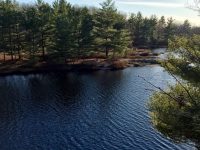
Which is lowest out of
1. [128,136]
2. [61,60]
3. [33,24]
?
[128,136]

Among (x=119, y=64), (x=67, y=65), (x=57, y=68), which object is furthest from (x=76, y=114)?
(x=119, y=64)

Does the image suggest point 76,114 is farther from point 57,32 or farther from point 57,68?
point 57,32

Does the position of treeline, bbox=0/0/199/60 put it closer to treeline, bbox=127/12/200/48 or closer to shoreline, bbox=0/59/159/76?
shoreline, bbox=0/59/159/76

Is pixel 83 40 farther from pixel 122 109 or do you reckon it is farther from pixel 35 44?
pixel 122 109

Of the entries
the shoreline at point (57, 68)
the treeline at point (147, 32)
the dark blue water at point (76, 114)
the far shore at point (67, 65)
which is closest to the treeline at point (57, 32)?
the far shore at point (67, 65)

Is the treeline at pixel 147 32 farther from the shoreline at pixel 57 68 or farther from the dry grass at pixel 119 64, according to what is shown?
the shoreline at pixel 57 68

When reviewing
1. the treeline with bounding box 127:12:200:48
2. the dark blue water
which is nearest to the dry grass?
the dark blue water

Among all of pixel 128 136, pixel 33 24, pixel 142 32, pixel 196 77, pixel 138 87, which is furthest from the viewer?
pixel 142 32

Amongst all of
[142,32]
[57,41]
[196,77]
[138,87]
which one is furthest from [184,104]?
[142,32]
